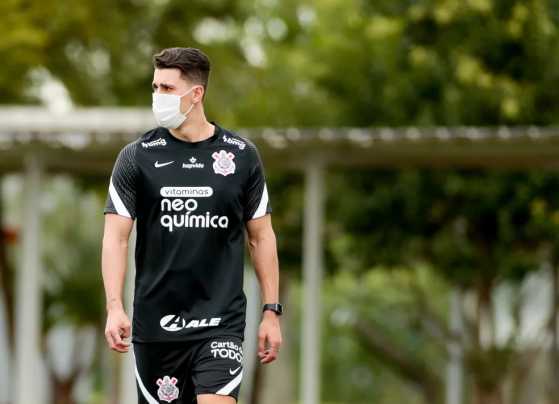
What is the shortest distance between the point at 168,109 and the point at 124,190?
1.11 feet

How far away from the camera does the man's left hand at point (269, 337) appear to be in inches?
179

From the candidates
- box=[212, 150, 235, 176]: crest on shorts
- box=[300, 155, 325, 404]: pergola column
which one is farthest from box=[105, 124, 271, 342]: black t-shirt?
box=[300, 155, 325, 404]: pergola column

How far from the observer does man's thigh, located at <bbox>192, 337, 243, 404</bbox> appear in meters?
4.45

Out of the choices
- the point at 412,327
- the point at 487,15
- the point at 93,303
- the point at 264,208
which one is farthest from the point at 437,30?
the point at 264,208

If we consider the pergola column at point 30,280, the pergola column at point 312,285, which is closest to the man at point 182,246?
the pergola column at point 312,285

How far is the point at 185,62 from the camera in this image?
178 inches

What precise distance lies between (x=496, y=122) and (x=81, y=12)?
23.5 feet

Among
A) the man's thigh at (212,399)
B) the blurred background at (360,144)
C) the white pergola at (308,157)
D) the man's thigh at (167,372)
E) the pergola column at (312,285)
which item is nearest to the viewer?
the man's thigh at (212,399)

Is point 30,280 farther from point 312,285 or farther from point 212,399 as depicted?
point 212,399

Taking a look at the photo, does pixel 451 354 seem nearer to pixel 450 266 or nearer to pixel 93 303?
pixel 450 266

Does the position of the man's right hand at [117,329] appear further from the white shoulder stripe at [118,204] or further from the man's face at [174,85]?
the man's face at [174,85]

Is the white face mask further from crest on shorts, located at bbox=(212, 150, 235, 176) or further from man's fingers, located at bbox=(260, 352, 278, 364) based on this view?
man's fingers, located at bbox=(260, 352, 278, 364)

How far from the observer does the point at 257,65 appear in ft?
75.3

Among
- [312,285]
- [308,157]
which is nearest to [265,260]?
[308,157]
